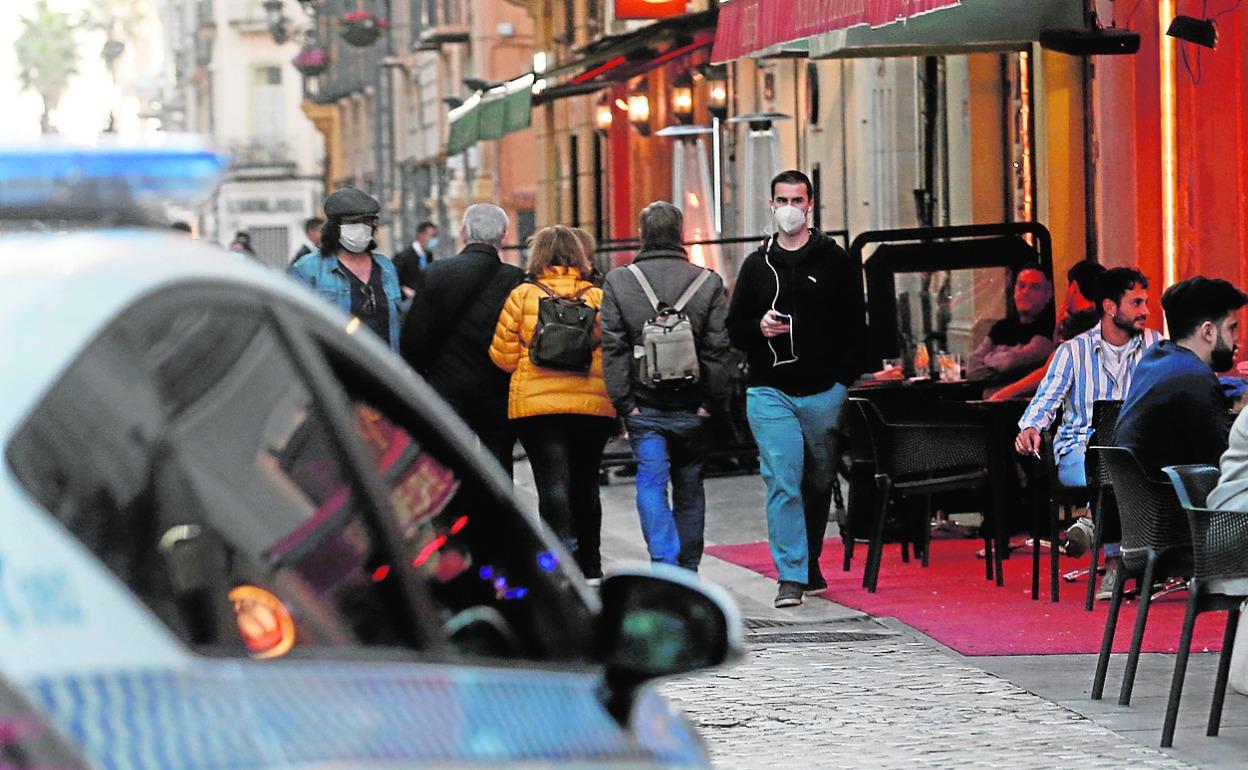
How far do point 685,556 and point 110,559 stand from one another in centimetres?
878

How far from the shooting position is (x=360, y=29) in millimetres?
45188

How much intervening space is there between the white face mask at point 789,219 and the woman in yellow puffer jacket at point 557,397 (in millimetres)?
878

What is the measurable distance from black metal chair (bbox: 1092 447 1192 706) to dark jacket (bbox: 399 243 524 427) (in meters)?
3.68

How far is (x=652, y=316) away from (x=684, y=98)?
17.0m

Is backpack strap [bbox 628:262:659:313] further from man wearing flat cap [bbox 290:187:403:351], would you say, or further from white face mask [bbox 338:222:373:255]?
white face mask [bbox 338:222:373:255]

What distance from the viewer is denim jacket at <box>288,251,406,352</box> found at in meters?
10.6

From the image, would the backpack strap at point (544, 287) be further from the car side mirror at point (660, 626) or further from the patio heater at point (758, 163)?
the patio heater at point (758, 163)

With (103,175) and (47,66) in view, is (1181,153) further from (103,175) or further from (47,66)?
(103,175)

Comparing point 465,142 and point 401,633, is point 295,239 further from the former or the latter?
point 401,633

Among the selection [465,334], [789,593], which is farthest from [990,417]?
[465,334]

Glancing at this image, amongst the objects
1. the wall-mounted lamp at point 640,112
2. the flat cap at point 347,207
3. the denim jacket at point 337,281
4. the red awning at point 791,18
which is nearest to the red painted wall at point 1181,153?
the red awning at point 791,18

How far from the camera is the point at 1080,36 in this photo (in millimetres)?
14195

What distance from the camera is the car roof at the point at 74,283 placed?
208 centimetres

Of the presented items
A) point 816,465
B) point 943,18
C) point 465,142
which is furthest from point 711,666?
point 465,142
